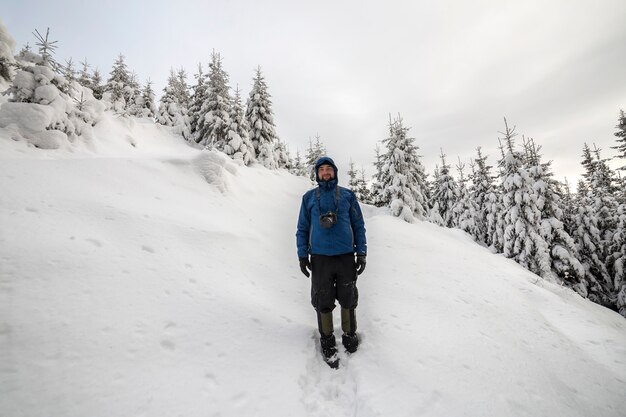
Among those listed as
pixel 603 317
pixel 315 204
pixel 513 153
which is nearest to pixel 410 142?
pixel 513 153

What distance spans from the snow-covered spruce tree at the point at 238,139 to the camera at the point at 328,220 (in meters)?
19.8

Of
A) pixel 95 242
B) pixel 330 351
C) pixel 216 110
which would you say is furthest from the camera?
pixel 216 110

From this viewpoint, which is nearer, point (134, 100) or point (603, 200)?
point (603, 200)

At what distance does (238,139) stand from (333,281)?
22107 millimetres

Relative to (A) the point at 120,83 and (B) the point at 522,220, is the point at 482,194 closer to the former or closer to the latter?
(B) the point at 522,220

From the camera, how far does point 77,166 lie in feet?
22.6

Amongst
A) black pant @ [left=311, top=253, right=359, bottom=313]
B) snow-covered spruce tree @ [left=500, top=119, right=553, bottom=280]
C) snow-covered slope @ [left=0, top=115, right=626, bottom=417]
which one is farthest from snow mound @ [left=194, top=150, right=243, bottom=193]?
snow-covered spruce tree @ [left=500, top=119, right=553, bottom=280]

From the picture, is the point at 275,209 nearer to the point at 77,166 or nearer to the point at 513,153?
the point at 77,166

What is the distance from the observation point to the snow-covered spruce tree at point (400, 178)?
1894cm

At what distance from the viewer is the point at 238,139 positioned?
77.9 ft

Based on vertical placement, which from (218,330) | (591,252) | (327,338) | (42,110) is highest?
(42,110)

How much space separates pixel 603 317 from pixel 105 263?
35.8ft

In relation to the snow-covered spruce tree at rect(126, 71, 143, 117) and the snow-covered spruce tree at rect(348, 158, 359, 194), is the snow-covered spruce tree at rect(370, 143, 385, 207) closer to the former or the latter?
the snow-covered spruce tree at rect(348, 158, 359, 194)

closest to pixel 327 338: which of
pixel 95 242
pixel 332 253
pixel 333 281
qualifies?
pixel 333 281
